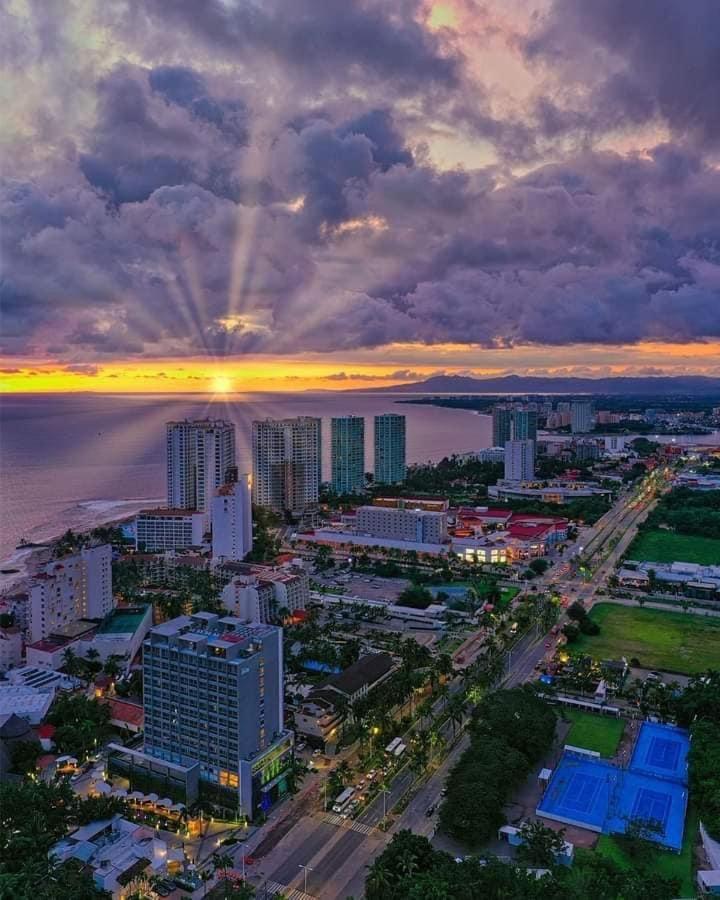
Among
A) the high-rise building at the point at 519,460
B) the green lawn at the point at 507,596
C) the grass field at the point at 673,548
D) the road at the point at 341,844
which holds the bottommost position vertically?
the road at the point at 341,844

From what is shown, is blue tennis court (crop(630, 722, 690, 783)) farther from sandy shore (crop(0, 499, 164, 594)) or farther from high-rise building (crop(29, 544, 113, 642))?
sandy shore (crop(0, 499, 164, 594))

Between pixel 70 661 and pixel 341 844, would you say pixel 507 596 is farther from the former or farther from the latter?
pixel 341 844

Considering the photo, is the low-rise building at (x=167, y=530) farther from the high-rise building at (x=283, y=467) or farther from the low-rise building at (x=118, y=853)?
the low-rise building at (x=118, y=853)

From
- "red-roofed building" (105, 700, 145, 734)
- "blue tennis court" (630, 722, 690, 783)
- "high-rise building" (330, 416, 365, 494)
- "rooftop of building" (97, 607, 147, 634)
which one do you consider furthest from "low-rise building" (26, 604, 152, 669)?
"high-rise building" (330, 416, 365, 494)

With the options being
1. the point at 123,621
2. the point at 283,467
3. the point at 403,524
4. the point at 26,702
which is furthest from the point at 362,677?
the point at 283,467

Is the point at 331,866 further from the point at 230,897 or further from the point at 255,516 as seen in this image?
the point at 255,516

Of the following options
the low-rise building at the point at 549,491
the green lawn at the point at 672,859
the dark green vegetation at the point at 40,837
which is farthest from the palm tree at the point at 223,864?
the low-rise building at the point at 549,491
